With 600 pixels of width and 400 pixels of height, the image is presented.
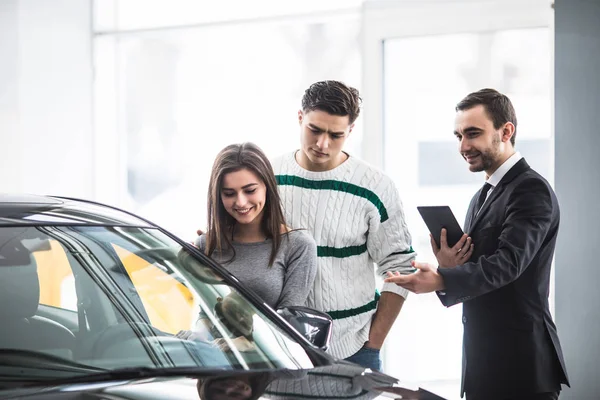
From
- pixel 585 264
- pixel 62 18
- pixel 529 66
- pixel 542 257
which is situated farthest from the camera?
pixel 62 18

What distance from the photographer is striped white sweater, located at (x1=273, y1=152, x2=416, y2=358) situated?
2685mm

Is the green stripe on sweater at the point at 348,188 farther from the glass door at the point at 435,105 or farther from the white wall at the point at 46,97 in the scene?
the white wall at the point at 46,97

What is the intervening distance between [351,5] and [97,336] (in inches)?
139

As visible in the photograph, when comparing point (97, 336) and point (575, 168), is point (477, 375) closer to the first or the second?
point (97, 336)

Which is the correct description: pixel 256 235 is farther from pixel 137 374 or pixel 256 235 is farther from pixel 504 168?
pixel 137 374

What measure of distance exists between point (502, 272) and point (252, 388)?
106 centimetres

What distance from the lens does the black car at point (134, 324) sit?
67.1 inches

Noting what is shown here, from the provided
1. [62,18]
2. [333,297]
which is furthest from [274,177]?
[62,18]

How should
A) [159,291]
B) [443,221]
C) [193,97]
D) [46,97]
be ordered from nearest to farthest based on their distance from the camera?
[159,291] < [443,221] < [46,97] < [193,97]

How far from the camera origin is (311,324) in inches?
83.9

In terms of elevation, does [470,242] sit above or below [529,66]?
below

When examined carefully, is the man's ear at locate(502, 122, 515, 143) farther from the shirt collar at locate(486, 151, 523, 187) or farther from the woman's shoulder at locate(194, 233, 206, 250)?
the woman's shoulder at locate(194, 233, 206, 250)

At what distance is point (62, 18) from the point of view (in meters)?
5.66

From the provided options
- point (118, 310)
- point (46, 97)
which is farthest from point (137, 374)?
point (46, 97)
